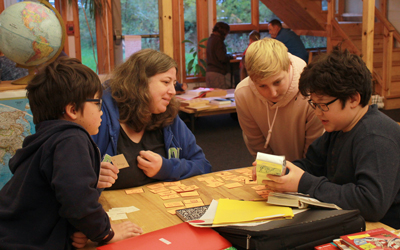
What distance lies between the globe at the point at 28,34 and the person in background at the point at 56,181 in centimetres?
135

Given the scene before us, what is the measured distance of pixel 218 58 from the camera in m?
7.88

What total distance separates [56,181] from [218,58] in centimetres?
692

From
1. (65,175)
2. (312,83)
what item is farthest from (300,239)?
(65,175)

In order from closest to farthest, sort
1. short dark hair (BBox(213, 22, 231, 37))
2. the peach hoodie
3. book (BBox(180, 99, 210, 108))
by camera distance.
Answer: the peach hoodie, book (BBox(180, 99, 210, 108)), short dark hair (BBox(213, 22, 231, 37))

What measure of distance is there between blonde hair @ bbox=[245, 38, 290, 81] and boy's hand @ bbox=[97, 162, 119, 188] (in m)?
0.83

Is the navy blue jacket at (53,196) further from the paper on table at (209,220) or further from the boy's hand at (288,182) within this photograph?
the boy's hand at (288,182)

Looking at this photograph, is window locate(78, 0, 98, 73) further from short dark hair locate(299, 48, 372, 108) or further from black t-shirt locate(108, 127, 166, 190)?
short dark hair locate(299, 48, 372, 108)

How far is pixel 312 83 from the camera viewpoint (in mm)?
1564

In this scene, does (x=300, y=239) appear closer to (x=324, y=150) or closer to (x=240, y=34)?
(x=324, y=150)

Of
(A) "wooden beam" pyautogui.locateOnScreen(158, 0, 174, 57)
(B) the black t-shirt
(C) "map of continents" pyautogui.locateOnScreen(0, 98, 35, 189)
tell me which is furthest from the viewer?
(A) "wooden beam" pyautogui.locateOnScreen(158, 0, 174, 57)

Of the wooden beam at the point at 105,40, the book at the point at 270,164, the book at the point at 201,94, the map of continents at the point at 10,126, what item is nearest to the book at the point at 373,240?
the book at the point at 270,164

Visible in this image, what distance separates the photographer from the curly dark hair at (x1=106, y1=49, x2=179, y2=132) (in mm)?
2039

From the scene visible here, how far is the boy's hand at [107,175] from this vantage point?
1.66 m

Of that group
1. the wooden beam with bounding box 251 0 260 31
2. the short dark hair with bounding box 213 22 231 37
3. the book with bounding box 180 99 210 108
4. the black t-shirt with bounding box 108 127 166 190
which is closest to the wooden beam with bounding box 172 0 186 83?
the short dark hair with bounding box 213 22 231 37
